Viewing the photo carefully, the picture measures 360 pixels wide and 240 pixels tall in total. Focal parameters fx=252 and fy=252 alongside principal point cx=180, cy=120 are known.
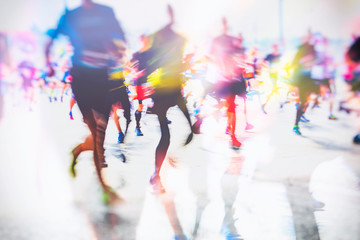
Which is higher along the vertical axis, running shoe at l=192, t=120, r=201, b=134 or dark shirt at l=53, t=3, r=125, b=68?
dark shirt at l=53, t=3, r=125, b=68

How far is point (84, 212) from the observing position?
1.59m

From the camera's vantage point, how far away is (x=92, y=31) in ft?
4.87

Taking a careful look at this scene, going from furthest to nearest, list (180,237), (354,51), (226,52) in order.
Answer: (354,51)
(226,52)
(180,237)

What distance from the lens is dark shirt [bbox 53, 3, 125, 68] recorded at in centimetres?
148

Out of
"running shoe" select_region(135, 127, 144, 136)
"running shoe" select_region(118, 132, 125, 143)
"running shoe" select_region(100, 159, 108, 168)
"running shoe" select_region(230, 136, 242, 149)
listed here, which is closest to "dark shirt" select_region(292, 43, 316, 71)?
"running shoe" select_region(230, 136, 242, 149)

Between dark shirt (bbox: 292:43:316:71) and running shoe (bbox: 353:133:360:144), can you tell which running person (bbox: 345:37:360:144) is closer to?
running shoe (bbox: 353:133:360:144)

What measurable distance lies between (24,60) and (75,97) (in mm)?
401

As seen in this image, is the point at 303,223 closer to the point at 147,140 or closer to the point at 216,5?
the point at 147,140

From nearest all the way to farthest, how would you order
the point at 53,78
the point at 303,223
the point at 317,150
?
1. the point at 303,223
2. the point at 53,78
3. the point at 317,150

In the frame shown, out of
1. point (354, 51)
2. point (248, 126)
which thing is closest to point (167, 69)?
point (248, 126)

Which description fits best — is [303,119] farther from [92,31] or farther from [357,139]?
[92,31]

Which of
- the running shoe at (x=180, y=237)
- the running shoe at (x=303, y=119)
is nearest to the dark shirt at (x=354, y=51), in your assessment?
the running shoe at (x=303, y=119)

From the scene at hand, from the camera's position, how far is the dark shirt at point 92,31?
4.84 ft

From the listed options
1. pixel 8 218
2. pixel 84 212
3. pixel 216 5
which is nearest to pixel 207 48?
pixel 216 5
